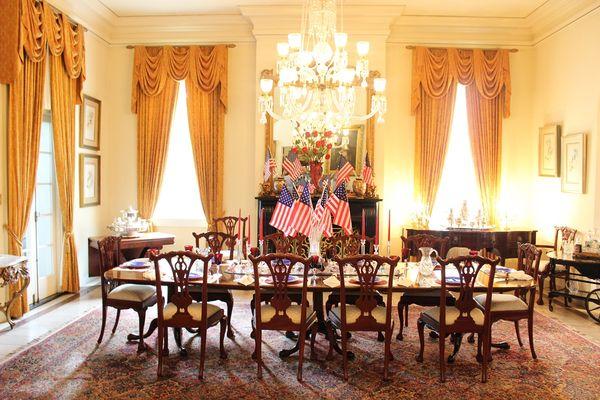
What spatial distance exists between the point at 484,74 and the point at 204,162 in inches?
178

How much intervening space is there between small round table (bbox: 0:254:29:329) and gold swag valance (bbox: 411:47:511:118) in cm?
580

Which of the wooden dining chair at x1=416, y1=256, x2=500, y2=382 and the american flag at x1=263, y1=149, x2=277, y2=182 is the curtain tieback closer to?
the american flag at x1=263, y1=149, x2=277, y2=182

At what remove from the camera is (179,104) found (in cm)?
866

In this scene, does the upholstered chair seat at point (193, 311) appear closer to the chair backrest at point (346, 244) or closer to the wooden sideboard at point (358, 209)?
the chair backrest at point (346, 244)

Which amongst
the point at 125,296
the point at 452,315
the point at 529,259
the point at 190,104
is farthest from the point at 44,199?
the point at 529,259

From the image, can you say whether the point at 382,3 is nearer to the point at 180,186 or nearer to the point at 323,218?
the point at 323,218

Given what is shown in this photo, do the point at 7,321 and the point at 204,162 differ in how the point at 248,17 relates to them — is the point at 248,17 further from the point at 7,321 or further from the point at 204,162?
the point at 7,321

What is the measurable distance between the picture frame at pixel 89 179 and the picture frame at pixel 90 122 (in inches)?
6.8

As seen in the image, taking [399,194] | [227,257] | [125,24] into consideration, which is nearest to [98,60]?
[125,24]

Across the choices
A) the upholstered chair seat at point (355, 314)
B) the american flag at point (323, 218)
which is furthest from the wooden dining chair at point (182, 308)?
the american flag at point (323, 218)

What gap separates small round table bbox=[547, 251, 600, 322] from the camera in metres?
6.19

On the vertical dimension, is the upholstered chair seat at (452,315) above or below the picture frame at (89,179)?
below

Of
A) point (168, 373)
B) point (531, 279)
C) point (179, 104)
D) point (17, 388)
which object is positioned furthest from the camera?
point (179, 104)

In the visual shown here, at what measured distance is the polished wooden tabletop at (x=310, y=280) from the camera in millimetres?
4668
